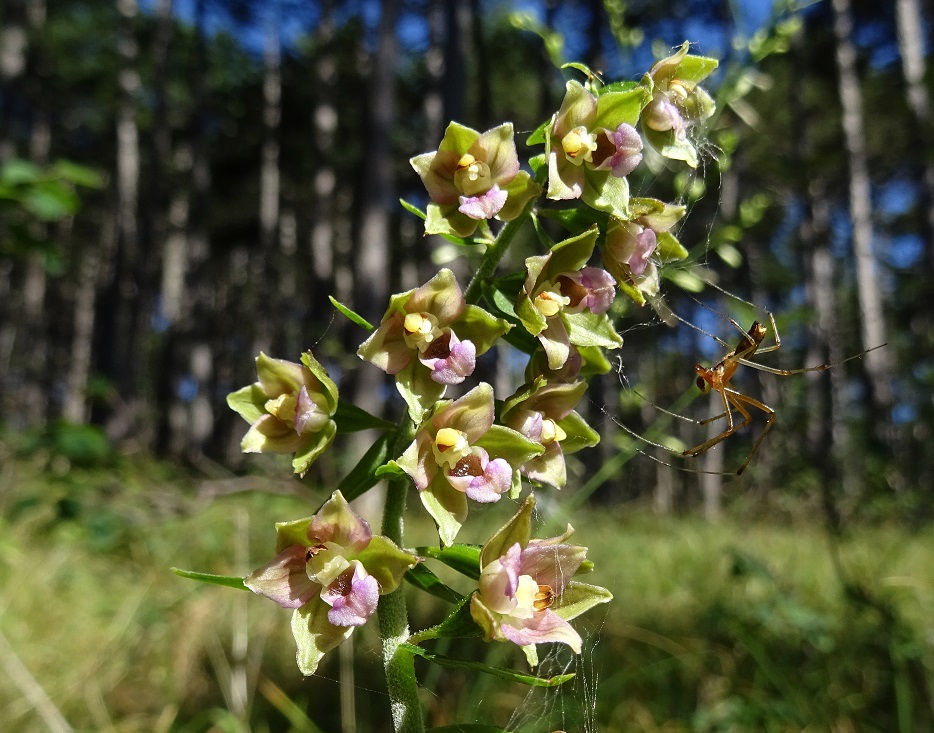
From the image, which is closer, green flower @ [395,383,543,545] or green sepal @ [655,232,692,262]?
green flower @ [395,383,543,545]

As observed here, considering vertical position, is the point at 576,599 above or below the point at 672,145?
below

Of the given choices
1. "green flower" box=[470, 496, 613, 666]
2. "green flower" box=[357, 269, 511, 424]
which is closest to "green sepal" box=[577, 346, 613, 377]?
"green flower" box=[357, 269, 511, 424]

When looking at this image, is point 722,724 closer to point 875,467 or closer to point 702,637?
point 702,637

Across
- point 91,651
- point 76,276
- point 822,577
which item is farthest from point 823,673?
point 76,276

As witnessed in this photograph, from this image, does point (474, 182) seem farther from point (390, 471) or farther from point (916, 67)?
point (916, 67)

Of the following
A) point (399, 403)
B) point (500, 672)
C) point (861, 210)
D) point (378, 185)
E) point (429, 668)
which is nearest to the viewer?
point (500, 672)

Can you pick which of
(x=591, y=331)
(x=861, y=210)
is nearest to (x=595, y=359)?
(x=591, y=331)

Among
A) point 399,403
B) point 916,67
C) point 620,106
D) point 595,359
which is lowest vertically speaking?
point 399,403

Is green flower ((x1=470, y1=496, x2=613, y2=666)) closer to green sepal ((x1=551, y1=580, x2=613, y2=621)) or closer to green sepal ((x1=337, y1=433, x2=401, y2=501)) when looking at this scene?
green sepal ((x1=551, y1=580, x2=613, y2=621))
